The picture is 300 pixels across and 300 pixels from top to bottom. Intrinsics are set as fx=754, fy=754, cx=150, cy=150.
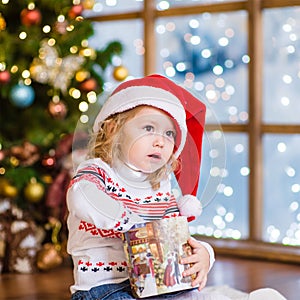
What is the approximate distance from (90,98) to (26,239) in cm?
67

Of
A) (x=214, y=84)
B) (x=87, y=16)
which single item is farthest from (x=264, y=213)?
(x=87, y=16)

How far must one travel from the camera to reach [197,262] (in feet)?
5.91

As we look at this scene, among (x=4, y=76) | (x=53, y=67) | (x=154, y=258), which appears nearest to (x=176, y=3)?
(x=53, y=67)

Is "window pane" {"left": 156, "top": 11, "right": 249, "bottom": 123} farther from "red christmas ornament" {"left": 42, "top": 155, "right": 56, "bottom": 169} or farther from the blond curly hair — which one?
the blond curly hair

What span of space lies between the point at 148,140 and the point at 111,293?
0.38 metres

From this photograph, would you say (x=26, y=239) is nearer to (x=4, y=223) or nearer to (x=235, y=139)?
(x=4, y=223)

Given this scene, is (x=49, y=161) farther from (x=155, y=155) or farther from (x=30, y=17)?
(x=155, y=155)

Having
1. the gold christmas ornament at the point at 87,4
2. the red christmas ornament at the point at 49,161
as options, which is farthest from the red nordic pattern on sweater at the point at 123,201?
the gold christmas ornament at the point at 87,4

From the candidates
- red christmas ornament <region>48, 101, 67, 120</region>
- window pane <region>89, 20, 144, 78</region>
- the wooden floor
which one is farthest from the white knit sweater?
window pane <region>89, 20, 144, 78</region>

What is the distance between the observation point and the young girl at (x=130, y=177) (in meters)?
1.78

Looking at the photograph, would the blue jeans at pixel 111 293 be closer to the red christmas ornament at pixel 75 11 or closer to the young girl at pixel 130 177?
the young girl at pixel 130 177

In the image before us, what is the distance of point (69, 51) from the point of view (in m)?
3.22

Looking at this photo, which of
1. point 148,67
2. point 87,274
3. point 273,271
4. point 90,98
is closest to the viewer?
point 87,274

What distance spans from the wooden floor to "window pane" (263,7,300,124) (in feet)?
2.10
